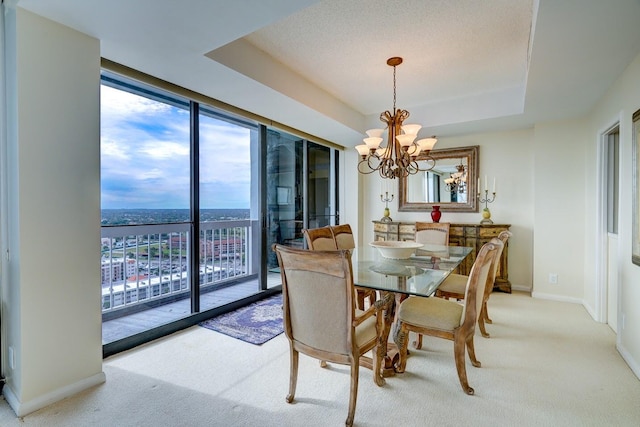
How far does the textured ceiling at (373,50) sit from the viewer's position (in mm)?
1764

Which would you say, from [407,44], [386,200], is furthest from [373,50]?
[386,200]

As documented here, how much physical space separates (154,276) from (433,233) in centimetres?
329

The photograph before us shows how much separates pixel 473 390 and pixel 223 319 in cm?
235

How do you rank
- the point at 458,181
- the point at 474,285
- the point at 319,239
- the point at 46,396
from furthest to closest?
1. the point at 458,181
2. the point at 319,239
3. the point at 474,285
4. the point at 46,396

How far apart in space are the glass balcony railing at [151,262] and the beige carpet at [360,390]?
0.80 metres

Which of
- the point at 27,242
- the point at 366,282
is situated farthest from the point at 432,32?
the point at 27,242

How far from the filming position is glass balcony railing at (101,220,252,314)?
9.81 feet

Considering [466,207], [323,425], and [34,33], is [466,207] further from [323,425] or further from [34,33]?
[34,33]

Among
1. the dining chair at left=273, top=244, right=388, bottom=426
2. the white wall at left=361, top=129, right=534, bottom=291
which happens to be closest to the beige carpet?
the dining chair at left=273, top=244, right=388, bottom=426

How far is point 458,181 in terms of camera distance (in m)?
4.61

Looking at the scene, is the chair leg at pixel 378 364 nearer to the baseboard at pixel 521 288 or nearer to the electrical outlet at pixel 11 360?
the electrical outlet at pixel 11 360

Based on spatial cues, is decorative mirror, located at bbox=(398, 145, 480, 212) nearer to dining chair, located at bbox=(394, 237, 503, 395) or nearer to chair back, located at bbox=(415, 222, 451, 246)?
chair back, located at bbox=(415, 222, 451, 246)

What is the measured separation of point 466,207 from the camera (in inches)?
177

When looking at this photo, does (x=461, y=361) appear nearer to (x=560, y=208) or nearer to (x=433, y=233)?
(x=433, y=233)
